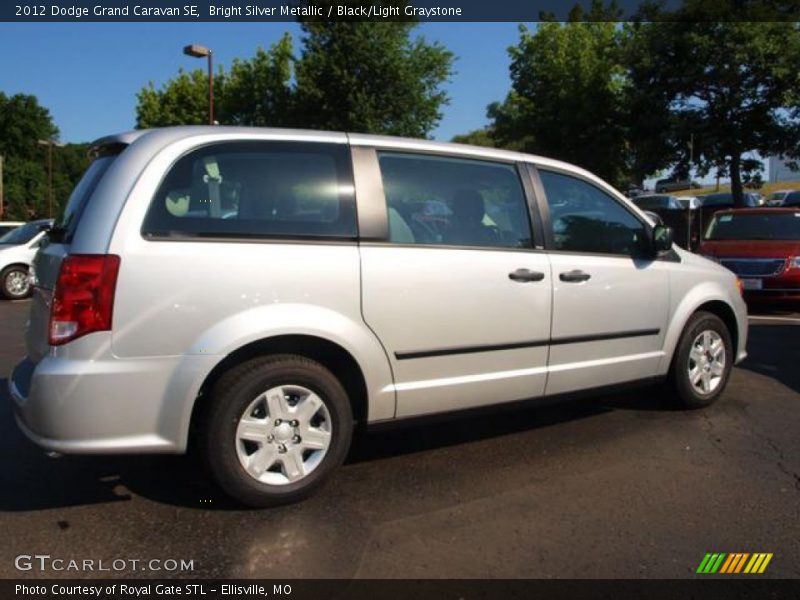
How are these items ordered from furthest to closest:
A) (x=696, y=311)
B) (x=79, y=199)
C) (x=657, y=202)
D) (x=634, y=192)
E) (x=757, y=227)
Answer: (x=634, y=192) < (x=657, y=202) < (x=757, y=227) < (x=696, y=311) < (x=79, y=199)

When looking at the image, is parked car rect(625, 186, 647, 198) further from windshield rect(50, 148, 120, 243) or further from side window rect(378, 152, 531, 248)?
windshield rect(50, 148, 120, 243)

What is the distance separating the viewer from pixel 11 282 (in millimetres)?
13320

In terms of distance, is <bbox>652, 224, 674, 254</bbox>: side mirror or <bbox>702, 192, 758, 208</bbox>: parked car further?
<bbox>702, 192, 758, 208</bbox>: parked car

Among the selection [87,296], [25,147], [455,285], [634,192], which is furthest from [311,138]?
[25,147]

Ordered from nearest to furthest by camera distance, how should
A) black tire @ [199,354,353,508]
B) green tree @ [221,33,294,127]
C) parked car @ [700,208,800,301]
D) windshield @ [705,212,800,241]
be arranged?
black tire @ [199,354,353,508] → parked car @ [700,208,800,301] → windshield @ [705,212,800,241] → green tree @ [221,33,294,127]

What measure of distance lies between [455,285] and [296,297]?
87 cm

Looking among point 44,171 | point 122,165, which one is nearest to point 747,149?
point 122,165

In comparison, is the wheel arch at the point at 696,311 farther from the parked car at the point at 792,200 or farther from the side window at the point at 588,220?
the parked car at the point at 792,200

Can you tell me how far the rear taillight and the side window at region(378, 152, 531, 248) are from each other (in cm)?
134

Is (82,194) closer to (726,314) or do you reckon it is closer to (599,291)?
(599,291)

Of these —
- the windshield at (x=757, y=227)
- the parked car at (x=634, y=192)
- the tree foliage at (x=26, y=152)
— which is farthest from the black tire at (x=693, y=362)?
the tree foliage at (x=26, y=152)

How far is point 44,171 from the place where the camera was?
67062mm

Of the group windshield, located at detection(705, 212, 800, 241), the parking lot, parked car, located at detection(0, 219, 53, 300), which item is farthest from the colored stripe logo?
parked car, located at detection(0, 219, 53, 300)

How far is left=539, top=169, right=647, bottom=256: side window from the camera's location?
14.0ft
